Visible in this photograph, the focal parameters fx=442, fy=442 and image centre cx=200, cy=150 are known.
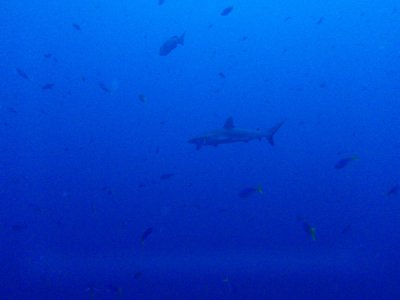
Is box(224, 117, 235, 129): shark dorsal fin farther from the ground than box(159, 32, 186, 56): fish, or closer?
closer

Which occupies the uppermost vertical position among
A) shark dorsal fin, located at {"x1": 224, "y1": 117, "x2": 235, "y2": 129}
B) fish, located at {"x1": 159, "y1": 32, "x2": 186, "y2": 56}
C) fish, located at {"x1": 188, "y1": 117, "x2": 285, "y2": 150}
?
fish, located at {"x1": 159, "y1": 32, "x2": 186, "y2": 56}

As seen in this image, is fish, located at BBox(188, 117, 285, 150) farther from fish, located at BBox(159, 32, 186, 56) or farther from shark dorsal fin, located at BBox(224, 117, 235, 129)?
fish, located at BBox(159, 32, 186, 56)

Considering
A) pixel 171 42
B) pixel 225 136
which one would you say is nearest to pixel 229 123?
pixel 225 136

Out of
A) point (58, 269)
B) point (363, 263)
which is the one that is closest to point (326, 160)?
Answer: point (363, 263)

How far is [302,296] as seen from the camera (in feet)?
33.1

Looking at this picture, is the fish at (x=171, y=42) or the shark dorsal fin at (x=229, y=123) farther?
the shark dorsal fin at (x=229, y=123)

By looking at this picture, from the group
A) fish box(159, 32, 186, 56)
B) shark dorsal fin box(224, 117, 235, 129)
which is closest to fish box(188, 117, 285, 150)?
shark dorsal fin box(224, 117, 235, 129)

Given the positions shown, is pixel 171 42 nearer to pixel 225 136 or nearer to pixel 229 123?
pixel 229 123

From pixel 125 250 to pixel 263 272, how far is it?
330cm

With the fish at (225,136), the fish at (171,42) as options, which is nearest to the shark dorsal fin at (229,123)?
the fish at (225,136)

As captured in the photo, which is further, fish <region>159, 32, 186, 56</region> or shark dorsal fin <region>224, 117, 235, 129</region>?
shark dorsal fin <region>224, 117, 235, 129</region>

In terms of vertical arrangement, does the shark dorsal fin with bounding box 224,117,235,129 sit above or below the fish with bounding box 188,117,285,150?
above

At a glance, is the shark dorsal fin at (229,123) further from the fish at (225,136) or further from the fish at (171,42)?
the fish at (171,42)

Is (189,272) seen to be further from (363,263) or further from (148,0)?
(148,0)
